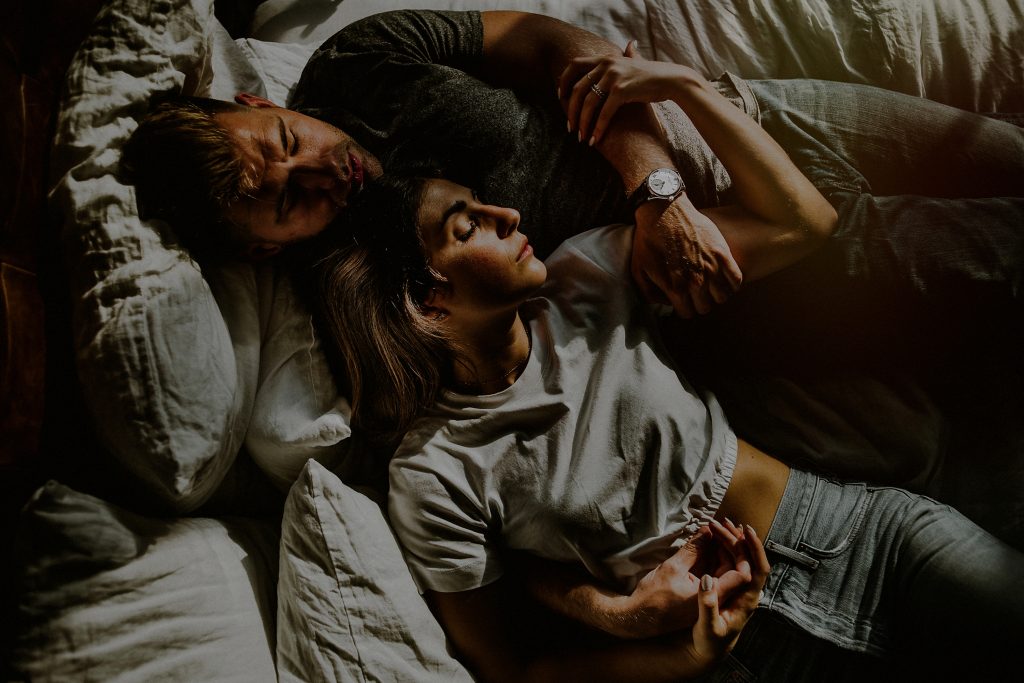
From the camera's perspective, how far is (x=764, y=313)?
4.14 ft

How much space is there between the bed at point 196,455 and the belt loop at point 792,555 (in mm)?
230

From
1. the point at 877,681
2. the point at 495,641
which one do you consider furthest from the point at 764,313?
the point at 495,641

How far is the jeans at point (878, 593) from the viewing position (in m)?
0.97

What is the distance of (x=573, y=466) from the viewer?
3.64 ft

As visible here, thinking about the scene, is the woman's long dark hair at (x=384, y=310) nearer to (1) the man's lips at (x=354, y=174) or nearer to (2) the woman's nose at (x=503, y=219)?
(1) the man's lips at (x=354, y=174)

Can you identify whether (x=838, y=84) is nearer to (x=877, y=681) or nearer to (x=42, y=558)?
(x=877, y=681)

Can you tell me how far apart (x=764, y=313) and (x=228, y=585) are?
1.07 m

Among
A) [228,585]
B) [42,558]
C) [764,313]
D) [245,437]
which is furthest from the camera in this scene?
[764,313]

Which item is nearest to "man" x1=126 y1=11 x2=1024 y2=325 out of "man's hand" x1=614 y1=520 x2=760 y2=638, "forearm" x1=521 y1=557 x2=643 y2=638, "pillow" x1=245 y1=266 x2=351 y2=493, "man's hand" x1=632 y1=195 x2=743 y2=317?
"man's hand" x1=632 y1=195 x2=743 y2=317

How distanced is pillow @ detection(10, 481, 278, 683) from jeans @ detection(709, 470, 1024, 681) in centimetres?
80

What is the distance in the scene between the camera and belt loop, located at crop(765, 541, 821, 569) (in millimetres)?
1102

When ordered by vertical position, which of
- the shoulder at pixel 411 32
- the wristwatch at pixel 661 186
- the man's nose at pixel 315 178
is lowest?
the wristwatch at pixel 661 186

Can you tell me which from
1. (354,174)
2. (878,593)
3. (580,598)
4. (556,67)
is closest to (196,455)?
(354,174)

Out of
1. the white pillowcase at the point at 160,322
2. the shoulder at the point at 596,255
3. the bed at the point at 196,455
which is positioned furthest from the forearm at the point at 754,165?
the white pillowcase at the point at 160,322
